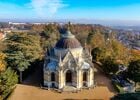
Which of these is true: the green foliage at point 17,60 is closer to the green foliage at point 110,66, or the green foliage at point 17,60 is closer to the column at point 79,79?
the column at point 79,79

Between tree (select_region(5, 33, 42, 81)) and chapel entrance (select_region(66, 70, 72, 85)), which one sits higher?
tree (select_region(5, 33, 42, 81))

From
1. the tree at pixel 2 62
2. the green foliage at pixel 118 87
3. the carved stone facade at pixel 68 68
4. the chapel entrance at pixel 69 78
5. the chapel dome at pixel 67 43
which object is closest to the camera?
the tree at pixel 2 62

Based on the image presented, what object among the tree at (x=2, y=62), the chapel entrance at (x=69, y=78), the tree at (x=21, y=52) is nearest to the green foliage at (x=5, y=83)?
the tree at (x=2, y=62)

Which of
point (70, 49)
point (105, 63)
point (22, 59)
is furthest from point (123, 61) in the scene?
point (22, 59)

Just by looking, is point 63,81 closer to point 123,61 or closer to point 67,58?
point 67,58

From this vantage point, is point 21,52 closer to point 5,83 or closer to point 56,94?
point 5,83

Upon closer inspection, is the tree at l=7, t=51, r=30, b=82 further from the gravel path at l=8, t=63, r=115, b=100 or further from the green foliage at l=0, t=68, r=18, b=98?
the green foliage at l=0, t=68, r=18, b=98

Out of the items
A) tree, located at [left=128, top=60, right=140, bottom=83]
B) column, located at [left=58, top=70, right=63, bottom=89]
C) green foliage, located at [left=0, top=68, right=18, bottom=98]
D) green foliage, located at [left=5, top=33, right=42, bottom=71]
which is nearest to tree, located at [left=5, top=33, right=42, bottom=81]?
green foliage, located at [left=5, top=33, right=42, bottom=71]
